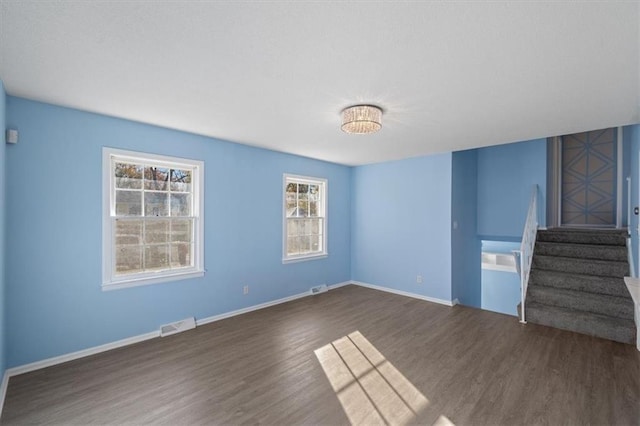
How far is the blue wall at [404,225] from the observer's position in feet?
15.6

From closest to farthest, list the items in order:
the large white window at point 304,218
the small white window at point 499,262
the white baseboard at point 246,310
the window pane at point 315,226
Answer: the white baseboard at point 246,310 → the large white window at point 304,218 → the window pane at point 315,226 → the small white window at point 499,262

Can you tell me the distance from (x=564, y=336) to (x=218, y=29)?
469 centimetres

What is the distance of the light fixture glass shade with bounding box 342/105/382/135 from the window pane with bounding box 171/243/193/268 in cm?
261

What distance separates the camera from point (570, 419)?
1.99 meters

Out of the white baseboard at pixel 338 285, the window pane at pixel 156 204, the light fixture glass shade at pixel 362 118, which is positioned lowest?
the white baseboard at pixel 338 285

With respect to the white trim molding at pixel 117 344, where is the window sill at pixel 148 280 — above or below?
above

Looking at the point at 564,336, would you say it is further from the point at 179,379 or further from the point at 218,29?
the point at 218,29

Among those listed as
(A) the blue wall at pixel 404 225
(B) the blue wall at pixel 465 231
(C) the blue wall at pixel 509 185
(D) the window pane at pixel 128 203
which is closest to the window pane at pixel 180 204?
(D) the window pane at pixel 128 203

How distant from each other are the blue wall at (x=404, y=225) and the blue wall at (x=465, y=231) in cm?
17

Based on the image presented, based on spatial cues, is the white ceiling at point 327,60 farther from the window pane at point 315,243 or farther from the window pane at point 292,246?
the window pane at point 315,243

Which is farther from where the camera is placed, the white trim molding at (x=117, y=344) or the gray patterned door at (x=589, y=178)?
the gray patterned door at (x=589, y=178)

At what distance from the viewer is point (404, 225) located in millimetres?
5211

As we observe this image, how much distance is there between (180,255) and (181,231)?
317mm

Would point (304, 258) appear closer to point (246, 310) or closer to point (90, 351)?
point (246, 310)
